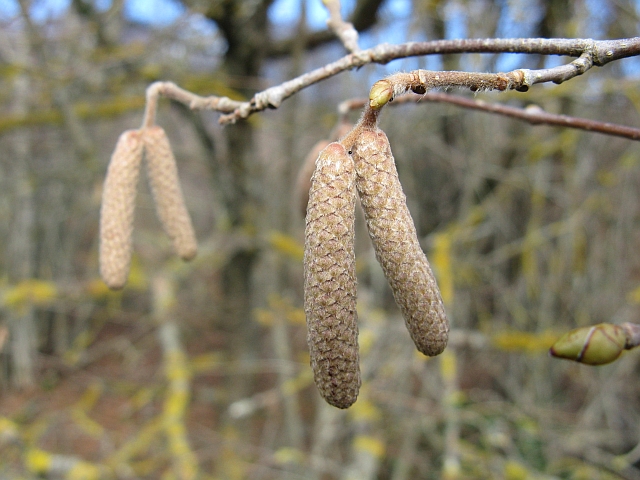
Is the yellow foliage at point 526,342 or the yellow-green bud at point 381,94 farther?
the yellow foliage at point 526,342

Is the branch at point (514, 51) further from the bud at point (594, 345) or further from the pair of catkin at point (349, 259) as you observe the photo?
the bud at point (594, 345)

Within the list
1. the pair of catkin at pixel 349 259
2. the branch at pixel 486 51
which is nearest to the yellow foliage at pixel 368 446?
the pair of catkin at pixel 349 259

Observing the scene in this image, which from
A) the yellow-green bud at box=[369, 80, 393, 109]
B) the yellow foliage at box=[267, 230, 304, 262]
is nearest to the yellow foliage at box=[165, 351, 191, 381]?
the yellow foliage at box=[267, 230, 304, 262]

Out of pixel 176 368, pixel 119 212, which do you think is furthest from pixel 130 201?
pixel 176 368

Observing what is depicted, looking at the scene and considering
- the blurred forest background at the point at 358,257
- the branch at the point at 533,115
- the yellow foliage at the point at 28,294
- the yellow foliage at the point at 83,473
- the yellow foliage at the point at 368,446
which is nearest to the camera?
the branch at the point at 533,115

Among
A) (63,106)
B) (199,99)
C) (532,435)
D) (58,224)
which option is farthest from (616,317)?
(58,224)

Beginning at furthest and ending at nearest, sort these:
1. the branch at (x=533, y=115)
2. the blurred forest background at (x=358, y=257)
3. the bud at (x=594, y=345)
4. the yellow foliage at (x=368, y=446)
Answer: the blurred forest background at (x=358, y=257), the yellow foliage at (x=368, y=446), the branch at (x=533, y=115), the bud at (x=594, y=345)

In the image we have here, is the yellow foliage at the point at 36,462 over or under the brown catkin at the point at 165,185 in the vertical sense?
under
